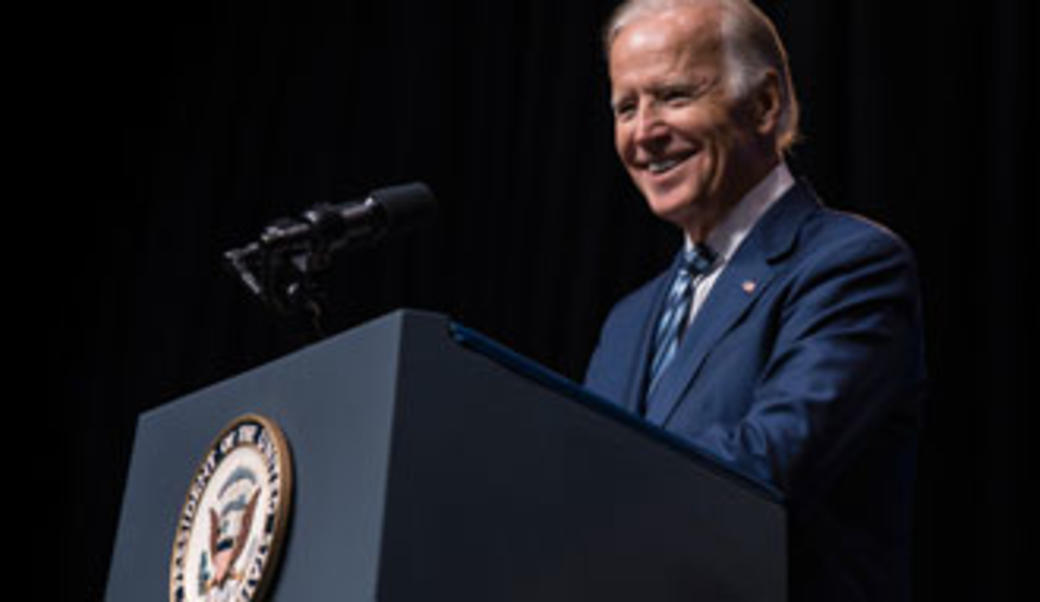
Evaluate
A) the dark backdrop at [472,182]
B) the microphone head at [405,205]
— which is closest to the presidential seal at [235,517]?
the microphone head at [405,205]

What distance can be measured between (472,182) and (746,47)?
1.83 meters

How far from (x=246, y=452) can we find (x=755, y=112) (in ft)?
3.63

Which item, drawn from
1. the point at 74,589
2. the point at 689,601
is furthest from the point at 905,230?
the point at 74,589

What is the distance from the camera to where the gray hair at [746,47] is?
6.72ft

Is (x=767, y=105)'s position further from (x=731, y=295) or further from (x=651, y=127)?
(x=731, y=295)

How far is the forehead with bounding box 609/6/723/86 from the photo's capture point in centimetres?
202

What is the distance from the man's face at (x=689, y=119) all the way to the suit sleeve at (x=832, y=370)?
334 millimetres

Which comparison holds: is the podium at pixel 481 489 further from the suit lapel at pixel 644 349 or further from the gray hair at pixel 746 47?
the gray hair at pixel 746 47

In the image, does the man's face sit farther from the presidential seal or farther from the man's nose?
the presidential seal

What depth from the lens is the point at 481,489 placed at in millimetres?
1130

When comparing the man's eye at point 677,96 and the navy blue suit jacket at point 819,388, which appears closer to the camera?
the navy blue suit jacket at point 819,388

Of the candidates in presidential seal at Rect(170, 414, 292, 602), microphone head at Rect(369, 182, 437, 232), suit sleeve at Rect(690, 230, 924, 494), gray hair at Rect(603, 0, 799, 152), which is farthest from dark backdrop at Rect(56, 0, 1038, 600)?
presidential seal at Rect(170, 414, 292, 602)

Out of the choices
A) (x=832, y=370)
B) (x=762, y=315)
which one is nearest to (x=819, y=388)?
(x=832, y=370)

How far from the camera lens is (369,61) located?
4117mm
